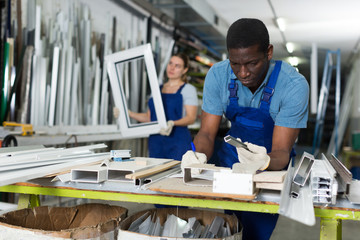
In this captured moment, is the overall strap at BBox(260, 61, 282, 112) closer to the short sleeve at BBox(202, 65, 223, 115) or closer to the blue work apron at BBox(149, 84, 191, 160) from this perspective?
the short sleeve at BBox(202, 65, 223, 115)

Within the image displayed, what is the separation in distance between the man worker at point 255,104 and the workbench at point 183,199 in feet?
0.64

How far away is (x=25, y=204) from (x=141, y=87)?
358 cm

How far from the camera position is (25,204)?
1.70 meters

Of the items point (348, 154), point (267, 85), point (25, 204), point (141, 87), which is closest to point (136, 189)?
point (25, 204)

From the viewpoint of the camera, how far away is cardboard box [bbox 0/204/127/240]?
1.34 meters

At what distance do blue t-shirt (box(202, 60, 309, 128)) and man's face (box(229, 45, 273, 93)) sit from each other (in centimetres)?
11

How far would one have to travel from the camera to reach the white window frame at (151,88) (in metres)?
3.45

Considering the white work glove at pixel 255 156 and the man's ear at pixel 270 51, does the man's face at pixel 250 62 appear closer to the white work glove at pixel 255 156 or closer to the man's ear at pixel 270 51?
the man's ear at pixel 270 51

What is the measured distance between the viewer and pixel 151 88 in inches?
138

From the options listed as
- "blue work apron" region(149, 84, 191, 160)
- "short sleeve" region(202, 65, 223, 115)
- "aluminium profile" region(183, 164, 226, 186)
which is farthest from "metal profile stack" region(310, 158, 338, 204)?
"blue work apron" region(149, 84, 191, 160)

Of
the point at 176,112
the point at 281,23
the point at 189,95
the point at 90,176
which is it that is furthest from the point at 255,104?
the point at 281,23

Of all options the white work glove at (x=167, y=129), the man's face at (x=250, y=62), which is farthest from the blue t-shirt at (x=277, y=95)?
the white work glove at (x=167, y=129)

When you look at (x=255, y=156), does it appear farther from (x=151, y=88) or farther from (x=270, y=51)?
(x=151, y=88)

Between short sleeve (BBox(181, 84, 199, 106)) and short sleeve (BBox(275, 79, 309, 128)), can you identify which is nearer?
short sleeve (BBox(275, 79, 309, 128))
